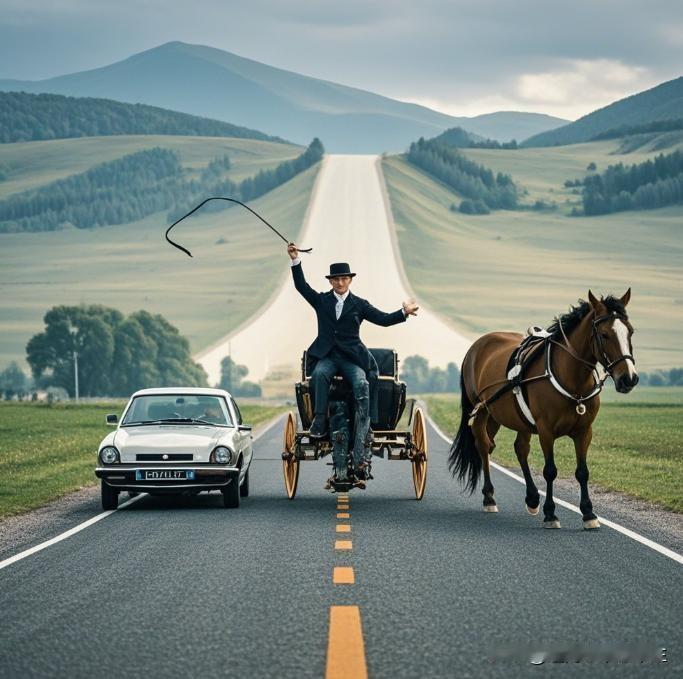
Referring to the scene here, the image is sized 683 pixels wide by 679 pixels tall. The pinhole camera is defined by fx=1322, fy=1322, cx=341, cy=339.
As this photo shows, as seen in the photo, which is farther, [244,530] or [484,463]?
[484,463]

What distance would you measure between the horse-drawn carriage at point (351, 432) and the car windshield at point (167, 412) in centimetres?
99

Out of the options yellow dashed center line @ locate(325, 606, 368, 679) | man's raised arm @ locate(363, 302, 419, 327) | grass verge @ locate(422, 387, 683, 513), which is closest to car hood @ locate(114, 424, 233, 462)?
man's raised arm @ locate(363, 302, 419, 327)

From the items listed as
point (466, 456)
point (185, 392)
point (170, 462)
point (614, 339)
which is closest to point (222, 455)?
point (170, 462)

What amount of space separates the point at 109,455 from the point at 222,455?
1.36 metres

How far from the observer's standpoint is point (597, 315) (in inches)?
557

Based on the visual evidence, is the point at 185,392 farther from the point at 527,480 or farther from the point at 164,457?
the point at 527,480

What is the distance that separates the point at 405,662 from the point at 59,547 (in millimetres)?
5969

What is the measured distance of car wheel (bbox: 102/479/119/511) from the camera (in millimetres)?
16047

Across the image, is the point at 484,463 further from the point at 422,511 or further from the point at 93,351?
the point at 93,351

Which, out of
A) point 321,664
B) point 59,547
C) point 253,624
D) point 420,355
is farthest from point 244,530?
point 420,355

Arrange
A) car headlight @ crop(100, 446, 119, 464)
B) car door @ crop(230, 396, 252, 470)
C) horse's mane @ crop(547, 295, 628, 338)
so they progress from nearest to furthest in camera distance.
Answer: horse's mane @ crop(547, 295, 628, 338) → car headlight @ crop(100, 446, 119, 464) → car door @ crop(230, 396, 252, 470)

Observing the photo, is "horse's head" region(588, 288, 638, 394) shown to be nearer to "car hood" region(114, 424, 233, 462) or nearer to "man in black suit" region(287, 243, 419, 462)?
"man in black suit" region(287, 243, 419, 462)

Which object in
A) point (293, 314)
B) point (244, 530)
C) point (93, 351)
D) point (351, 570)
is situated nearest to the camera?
point (351, 570)

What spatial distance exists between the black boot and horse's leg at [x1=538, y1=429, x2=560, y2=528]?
286 cm
